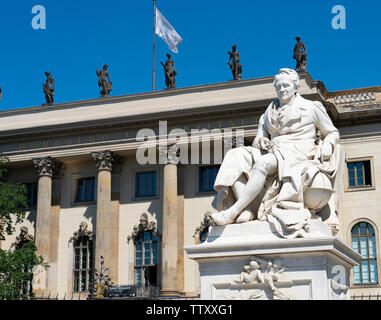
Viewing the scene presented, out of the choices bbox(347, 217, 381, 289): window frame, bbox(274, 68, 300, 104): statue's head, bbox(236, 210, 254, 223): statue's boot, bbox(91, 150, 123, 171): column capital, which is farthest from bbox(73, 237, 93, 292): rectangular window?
bbox(236, 210, 254, 223): statue's boot

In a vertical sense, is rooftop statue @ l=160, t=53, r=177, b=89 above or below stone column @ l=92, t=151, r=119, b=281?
above

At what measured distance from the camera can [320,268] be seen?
300 inches

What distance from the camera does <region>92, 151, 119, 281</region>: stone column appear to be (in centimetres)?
3756

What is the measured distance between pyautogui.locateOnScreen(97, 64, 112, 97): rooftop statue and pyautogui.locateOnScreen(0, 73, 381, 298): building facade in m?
0.86

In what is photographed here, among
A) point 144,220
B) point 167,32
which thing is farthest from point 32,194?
point 167,32

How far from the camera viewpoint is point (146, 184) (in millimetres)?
39781

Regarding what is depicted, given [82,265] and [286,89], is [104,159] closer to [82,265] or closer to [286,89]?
[82,265]

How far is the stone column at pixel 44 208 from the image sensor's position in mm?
38562

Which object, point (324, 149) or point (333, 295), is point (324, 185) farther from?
point (333, 295)

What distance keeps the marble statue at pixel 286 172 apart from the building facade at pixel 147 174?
86.3 ft

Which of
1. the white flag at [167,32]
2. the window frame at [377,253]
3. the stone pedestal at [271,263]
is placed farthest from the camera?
the white flag at [167,32]

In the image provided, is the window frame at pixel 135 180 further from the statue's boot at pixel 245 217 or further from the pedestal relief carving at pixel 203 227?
the statue's boot at pixel 245 217

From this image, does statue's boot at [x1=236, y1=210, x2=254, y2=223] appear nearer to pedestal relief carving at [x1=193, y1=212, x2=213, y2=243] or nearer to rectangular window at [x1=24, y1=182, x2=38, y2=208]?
pedestal relief carving at [x1=193, y1=212, x2=213, y2=243]

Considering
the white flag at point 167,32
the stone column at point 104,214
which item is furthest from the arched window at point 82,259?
the white flag at point 167,32
